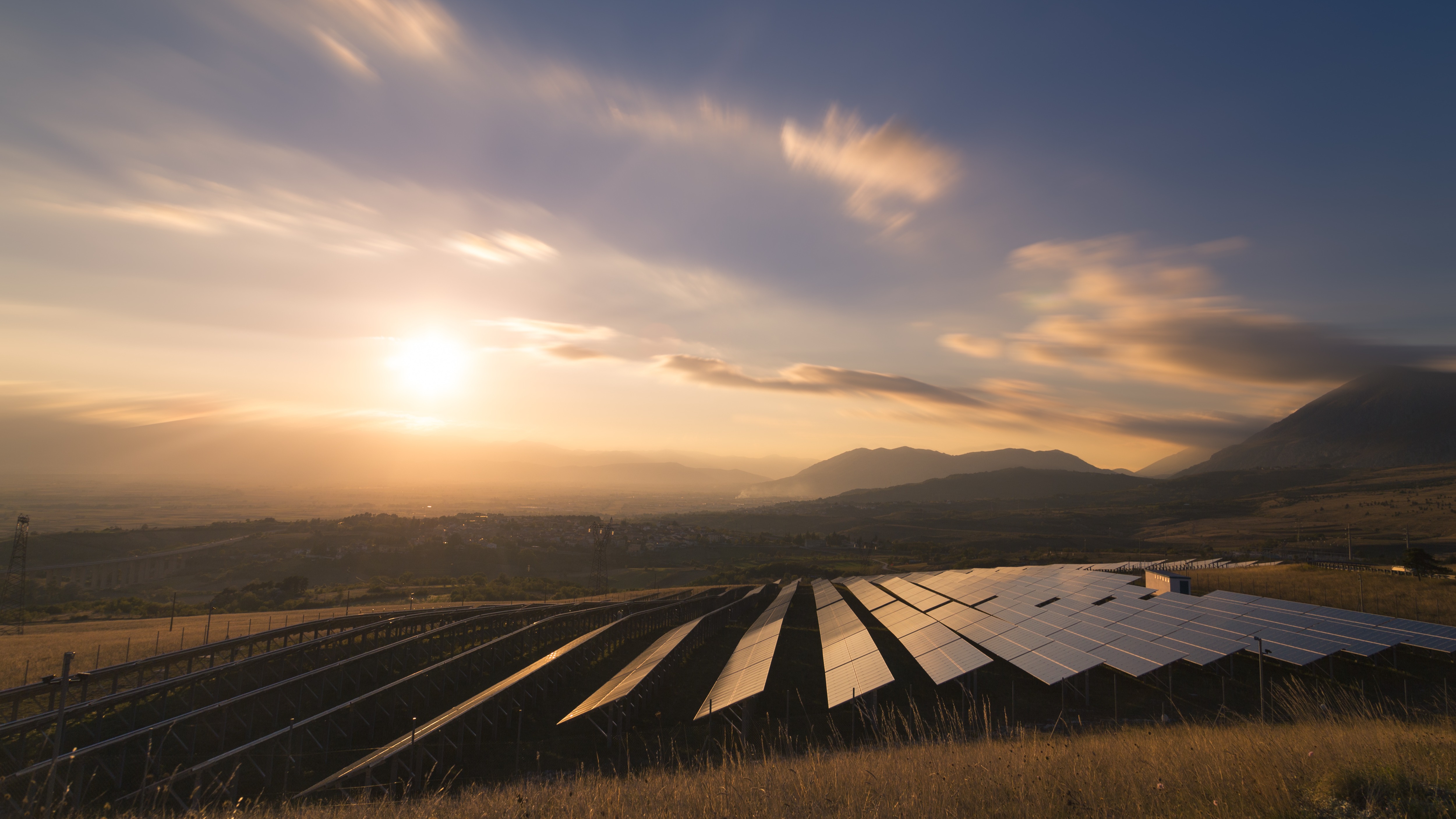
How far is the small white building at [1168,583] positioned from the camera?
31.8 metres

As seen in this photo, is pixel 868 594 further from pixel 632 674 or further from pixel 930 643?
pixel 632 674

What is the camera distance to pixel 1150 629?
21.2 m

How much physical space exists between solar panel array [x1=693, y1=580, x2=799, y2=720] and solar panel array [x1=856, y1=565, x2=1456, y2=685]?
24.1ft

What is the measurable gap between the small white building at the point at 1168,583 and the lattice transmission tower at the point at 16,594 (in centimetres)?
6048

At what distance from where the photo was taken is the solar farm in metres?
14.1

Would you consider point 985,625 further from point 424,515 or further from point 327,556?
point 424,515

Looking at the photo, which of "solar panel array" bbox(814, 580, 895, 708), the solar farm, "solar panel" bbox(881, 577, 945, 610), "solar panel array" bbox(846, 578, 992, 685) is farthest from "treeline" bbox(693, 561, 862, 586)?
the solar farm

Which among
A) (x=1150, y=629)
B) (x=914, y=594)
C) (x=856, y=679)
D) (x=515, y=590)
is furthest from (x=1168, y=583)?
(x=515, y=590)

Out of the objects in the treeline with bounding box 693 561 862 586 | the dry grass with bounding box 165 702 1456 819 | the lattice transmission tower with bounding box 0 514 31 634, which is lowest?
the treeline with bounding box 693 561 862 586

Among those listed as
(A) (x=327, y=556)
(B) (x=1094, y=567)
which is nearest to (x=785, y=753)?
(B) (x=1094, y=567)

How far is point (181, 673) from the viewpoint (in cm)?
2227

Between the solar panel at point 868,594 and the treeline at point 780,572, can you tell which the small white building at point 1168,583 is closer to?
the solar panel at point 868,594

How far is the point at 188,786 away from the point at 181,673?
40.2ft

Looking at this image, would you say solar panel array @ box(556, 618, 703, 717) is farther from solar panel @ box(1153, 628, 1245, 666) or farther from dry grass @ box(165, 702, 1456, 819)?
solar panel @ box(1153, 628, 1245, 666)
